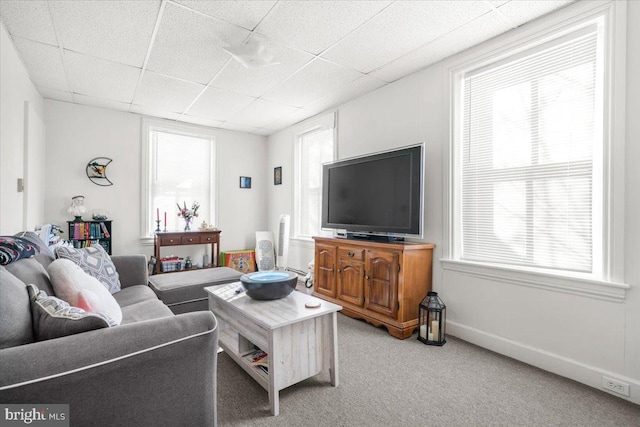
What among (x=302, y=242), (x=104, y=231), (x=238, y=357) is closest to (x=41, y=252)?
(x=238, y=357)

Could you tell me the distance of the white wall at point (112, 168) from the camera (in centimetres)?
400

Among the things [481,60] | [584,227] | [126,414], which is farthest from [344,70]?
[126,414]

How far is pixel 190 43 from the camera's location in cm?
262

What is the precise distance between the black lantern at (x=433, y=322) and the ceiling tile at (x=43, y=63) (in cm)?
395

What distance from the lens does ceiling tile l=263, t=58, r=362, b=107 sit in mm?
3094

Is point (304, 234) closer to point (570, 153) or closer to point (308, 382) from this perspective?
point (308, 382)

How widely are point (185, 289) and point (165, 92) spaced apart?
2.42 meters

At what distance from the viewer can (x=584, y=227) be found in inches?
82.0

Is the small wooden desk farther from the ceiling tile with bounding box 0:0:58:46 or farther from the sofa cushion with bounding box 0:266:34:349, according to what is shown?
the sofa cushion with bounding box 0:266:34:349

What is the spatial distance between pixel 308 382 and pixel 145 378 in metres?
1.14

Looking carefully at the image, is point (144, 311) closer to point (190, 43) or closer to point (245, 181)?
point (190, 43)

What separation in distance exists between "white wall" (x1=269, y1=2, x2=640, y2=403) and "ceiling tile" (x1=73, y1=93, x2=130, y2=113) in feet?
10.3

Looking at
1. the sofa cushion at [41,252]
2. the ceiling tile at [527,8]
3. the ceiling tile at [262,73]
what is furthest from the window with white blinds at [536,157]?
the sofa cushion at [41,252]

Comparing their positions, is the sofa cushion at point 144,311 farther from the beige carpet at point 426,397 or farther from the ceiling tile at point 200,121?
the ceiling tile at point 200,121
